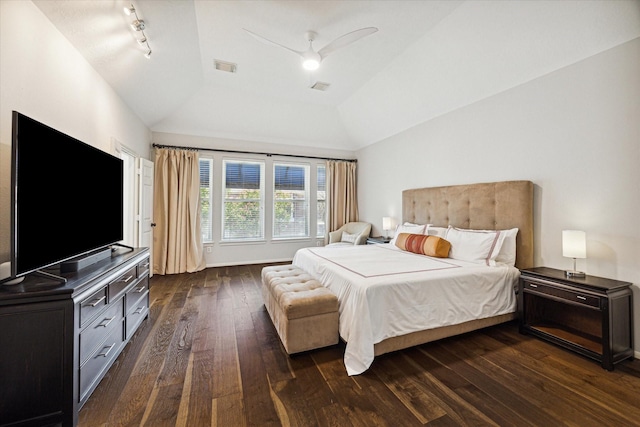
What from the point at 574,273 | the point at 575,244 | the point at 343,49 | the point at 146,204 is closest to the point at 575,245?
the point at 575,244

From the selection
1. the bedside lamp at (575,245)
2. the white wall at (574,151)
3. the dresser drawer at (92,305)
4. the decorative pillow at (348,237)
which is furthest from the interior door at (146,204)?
the bedside lamp at (575,245)

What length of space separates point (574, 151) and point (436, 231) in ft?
5.40

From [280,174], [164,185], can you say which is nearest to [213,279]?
[164,185]

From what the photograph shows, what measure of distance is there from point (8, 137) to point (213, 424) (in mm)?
2140

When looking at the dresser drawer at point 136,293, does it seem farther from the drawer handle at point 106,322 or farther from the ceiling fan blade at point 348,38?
the ceiling fan blade at point 348,38

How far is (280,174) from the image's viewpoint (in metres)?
5.93

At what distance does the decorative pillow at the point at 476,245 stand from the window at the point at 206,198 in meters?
4.35

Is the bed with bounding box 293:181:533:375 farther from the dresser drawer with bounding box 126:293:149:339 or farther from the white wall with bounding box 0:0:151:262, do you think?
the white wall with bounding box 0:0:151:262

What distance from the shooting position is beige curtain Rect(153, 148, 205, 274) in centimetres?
488

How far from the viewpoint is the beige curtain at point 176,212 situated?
4875 mm

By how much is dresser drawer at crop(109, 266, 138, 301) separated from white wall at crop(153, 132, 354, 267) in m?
2.91

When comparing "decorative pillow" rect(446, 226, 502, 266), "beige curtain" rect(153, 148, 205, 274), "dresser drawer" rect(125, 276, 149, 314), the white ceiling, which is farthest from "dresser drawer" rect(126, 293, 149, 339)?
"decorative pillow" rect(446, 226, 502, 266)

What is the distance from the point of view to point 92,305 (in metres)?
1.69

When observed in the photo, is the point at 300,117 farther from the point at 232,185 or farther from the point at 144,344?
the point at 144,344
